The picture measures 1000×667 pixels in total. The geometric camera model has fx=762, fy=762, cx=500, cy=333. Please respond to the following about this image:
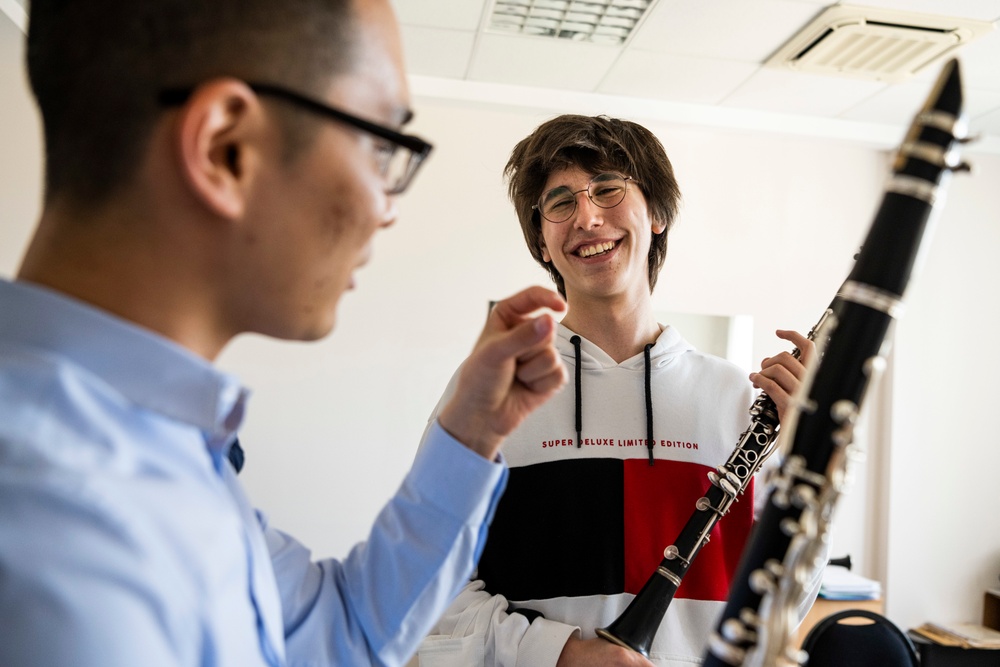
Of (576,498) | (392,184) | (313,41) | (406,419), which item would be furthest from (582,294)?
(406,419)

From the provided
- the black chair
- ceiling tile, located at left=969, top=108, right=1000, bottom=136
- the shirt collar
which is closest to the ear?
the shirt collar

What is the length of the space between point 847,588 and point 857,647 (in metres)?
1.66

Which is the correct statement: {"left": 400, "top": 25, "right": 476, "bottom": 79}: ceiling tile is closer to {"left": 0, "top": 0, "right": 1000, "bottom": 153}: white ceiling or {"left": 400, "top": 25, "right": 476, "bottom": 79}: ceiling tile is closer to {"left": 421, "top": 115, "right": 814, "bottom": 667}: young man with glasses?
{"left": 0, "top": 0, "right": 1000, "bottom": 153}: white ceiling

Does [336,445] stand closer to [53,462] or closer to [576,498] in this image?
[576,498]

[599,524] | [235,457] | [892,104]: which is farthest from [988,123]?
[235,457]

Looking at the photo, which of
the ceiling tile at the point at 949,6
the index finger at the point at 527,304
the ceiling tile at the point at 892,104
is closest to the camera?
the index finger at the point at 527,304

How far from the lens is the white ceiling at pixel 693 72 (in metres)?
3.38

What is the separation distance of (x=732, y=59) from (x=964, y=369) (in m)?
2.46

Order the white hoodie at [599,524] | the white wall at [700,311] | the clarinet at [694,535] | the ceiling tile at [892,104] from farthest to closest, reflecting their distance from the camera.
→ the ceiling tile at [892,104], the white wall at [700,311], the white hoodie at [599,524], the clarinet at [694,535]

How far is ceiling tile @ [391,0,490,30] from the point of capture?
132 inches

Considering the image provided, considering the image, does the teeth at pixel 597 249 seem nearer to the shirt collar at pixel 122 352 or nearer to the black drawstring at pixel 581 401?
the black drawstring at pixel 581 401

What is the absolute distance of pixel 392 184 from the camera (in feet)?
2.54

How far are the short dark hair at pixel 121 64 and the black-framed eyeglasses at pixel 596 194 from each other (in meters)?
1.07

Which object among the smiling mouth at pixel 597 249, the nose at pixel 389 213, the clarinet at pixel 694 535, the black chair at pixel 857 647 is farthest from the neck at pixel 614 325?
the black chair at pixel 857 647
